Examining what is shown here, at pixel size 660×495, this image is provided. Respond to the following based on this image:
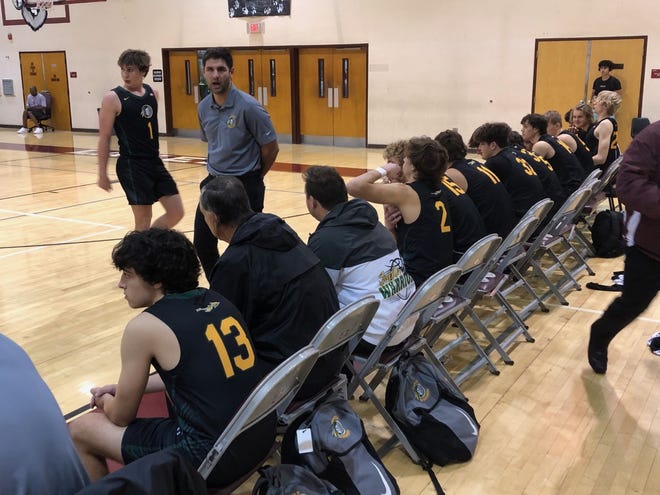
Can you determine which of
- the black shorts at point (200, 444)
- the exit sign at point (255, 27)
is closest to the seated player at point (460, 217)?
the black shorts at point (200, 444)

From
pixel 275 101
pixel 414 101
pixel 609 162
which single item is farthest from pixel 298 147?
pixel 609 162

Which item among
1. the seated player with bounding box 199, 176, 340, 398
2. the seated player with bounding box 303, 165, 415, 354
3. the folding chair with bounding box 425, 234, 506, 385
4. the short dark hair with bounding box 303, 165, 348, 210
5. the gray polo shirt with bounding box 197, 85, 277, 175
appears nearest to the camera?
the seated player with bounding box 199, 176, 340, 398

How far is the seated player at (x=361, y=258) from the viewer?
2.90 m

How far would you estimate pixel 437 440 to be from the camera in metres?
2.81

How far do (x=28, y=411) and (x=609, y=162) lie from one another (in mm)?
7015

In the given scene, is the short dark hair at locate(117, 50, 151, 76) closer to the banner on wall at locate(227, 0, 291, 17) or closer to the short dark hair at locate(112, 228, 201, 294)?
the short dark hair at locate(112, 228, 201, 294)

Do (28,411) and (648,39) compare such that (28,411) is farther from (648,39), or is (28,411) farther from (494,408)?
(648,39)

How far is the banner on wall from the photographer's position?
578 inches

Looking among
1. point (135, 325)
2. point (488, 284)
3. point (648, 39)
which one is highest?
point (648, 39)

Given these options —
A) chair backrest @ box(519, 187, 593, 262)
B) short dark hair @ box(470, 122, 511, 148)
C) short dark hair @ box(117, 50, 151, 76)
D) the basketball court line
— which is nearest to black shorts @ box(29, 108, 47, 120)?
short dark hair @ box(117, 50, 151, 76)

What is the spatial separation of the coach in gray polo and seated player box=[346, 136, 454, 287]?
104 centimetres

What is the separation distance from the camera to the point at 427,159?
3.48 m

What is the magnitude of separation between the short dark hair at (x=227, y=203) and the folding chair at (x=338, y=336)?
0.69 metres

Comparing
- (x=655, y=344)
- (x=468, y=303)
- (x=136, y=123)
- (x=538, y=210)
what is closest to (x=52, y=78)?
(x=136, y=123)
